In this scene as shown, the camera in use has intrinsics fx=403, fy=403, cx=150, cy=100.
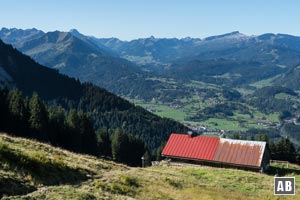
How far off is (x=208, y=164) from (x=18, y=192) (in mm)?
47576

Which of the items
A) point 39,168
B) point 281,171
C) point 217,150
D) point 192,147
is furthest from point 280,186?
point 39,168

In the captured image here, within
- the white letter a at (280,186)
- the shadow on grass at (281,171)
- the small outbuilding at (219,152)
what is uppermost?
the white letter a at (280,186)

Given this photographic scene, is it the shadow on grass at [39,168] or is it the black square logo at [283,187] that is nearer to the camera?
the shadow on grass at [39,168]

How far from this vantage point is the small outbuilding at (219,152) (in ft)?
216

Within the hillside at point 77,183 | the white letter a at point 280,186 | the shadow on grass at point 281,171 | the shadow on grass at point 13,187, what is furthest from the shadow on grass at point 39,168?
the shadow on grass at point 281,171

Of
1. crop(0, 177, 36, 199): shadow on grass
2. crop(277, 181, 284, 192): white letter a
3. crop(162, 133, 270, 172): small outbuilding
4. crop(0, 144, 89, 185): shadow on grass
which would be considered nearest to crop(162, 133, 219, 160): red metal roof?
crop(162, 133, 270, 172): small outbuilding

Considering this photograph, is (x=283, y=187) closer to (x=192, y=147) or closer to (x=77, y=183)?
(x=77, y=183)

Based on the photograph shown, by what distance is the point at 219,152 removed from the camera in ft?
223

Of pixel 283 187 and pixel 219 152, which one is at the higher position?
pixel 283 187

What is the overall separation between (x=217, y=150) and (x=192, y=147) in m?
4.47

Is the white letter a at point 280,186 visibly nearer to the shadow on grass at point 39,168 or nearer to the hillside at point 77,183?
the hillside at point 77,183

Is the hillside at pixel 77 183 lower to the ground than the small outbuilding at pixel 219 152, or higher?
higher

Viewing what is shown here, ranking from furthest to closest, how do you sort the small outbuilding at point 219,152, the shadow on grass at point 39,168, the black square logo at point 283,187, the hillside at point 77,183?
1. the small outbuilding at point 219,152
2. the black square logo at point 283,187
3. the shadow on grass at point 39,168
4. the hillside at point 77,183

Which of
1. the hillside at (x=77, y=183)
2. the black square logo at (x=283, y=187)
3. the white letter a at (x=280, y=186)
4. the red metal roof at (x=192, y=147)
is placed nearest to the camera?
the hillside at (x=77, y=183)
